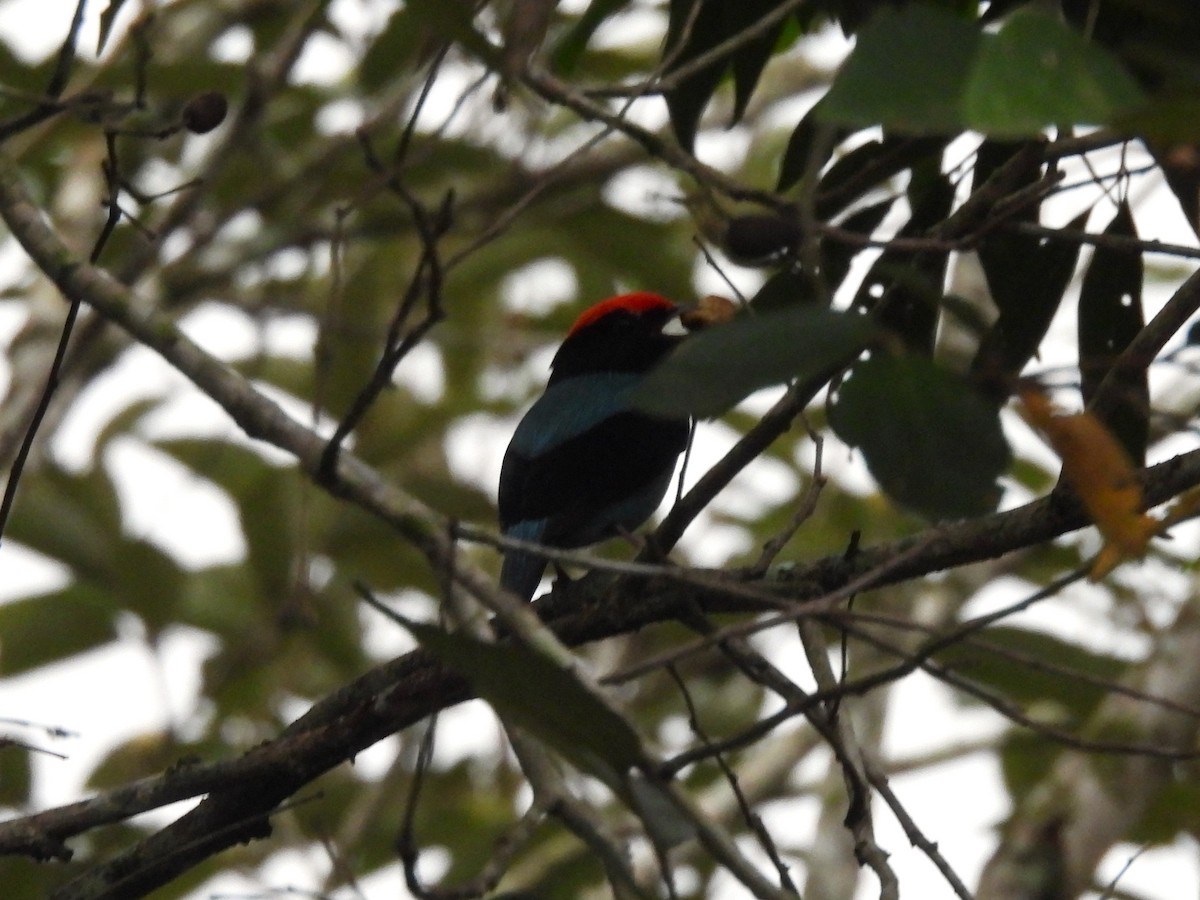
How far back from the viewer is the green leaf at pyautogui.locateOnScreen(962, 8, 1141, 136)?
5.13ft

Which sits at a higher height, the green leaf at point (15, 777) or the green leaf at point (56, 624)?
the green leaf at point (56, 624)

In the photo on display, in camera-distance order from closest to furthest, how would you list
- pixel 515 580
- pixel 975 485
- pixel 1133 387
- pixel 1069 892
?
pixel 975 485, pixel 1133 387, pixel 515 580, pixel 1069 892

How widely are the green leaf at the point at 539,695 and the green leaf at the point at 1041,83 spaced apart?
0.81 m

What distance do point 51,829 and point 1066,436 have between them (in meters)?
2.05

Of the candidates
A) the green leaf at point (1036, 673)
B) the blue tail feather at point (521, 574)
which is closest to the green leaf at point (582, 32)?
the blue tail feather at point (521, 574)

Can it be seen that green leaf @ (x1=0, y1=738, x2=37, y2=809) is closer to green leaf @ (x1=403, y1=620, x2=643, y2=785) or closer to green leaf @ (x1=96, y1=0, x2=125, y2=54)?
green leaf @ (x1=96, y1=0, x2=125, y2=54)

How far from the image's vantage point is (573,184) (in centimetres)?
731

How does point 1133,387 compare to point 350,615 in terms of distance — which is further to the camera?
point 350,615

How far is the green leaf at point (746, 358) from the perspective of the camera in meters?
1.68

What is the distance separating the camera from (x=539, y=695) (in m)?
1.95

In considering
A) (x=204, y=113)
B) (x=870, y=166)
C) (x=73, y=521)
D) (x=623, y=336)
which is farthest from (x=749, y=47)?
(x=73, y=521)

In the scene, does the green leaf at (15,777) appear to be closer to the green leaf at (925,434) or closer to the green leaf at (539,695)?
the green leaf at (539,695)

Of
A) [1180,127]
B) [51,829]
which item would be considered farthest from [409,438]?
[1180,127]

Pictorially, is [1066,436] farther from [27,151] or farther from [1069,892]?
[27,151]
